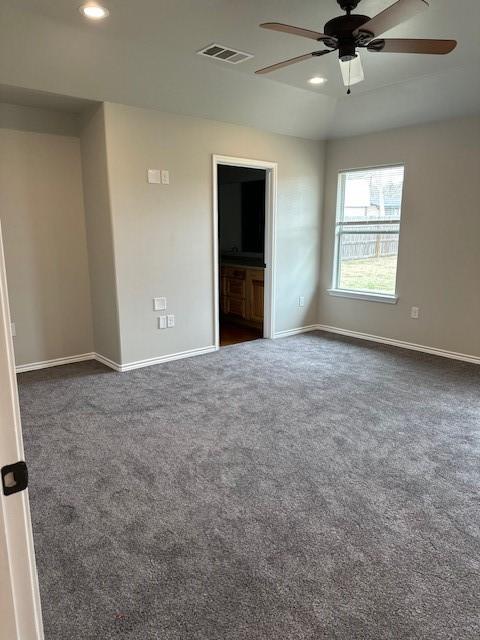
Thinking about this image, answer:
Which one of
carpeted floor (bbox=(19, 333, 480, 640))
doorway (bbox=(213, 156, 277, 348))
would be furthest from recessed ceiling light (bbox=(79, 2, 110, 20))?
carpeted floor (bbox=(19, 333, 480, 640))

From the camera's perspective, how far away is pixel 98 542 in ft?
6.50

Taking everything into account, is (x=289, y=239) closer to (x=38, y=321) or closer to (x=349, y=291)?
(x=349, y=291)

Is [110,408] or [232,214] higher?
[232,214]

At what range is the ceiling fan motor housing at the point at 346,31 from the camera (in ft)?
7.70

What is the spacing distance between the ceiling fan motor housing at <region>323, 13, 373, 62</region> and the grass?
9.92 ft

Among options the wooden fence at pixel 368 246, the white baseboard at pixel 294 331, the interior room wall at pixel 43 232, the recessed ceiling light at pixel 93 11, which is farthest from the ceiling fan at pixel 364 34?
the white baseboard at pixel 294 331

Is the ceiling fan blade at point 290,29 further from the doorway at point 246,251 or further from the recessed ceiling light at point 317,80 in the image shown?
the doorway at point 246,251

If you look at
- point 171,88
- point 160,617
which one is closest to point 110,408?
point 160,617

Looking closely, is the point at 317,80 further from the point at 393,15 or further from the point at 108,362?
the point at 108,362

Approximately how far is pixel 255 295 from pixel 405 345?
2020 mm

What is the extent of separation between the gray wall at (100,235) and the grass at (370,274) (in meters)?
3.08

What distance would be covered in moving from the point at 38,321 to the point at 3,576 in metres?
3.92

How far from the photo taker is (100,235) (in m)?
4.22

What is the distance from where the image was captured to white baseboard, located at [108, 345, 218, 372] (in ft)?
14.2
